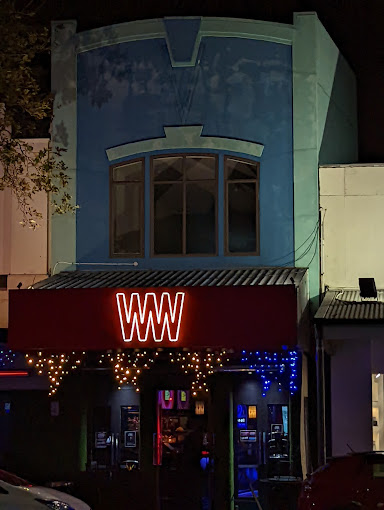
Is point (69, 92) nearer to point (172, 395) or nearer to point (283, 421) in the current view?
point (172, 395)

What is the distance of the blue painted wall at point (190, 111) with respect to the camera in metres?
19.8

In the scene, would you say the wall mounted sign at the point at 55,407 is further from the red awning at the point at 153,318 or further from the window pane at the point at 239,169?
the window pane at the point at 239,169

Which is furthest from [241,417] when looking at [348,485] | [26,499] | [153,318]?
[348,485]

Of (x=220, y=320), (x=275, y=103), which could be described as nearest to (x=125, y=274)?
(x=220, y=320)

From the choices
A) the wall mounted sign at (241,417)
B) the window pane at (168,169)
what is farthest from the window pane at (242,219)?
the wall mounted sign at (241,417)

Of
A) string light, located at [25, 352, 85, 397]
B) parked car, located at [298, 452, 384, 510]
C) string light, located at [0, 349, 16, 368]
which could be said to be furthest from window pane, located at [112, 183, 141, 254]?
parked car, located at [298, 452, 384, 510]

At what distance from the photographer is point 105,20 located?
944 inches

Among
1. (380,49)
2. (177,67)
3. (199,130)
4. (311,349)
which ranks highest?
(380,49)

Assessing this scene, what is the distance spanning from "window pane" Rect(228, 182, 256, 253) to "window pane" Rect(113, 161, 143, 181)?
190 cm

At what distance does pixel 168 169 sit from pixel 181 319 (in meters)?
3.96

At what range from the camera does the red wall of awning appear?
56.5 ft

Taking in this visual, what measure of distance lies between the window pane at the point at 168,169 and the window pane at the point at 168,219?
159 mm

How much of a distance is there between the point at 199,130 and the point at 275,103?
158 cm

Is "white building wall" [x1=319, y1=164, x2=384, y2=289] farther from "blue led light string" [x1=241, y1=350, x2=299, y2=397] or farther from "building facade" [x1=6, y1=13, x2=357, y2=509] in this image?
"blue led light string" [x1=241, y1=350, x2=299, y2=397]
